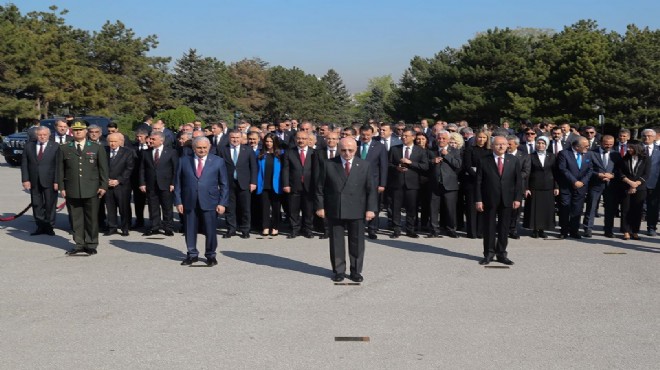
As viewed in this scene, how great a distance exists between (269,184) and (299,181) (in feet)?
1.80

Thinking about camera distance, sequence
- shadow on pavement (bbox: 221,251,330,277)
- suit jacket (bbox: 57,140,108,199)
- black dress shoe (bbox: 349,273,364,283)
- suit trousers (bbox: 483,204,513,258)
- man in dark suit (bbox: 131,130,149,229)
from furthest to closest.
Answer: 1. man in dark suit (bbox: 131,130,149,229)
2. suit jacket (bbox: 57,140,108,199)
3. suit trousers (bbox: 483,204,513,258)
4. shadow on pavement (bbox: 221,251,330,277)
5. black dress shoe (bbox: 349,273,364,283)

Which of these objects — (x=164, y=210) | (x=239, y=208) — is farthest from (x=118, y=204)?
(x=239, y=208)

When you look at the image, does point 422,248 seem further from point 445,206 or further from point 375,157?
point 375,157

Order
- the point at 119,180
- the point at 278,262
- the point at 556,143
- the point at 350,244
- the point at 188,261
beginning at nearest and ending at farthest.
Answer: the point at 350,244 < the point at 188,261 < the point at 278,262 < the point at 119,180 < the point at 556,143

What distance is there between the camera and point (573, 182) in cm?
1233

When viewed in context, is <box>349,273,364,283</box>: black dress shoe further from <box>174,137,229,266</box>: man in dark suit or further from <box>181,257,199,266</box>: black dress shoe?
<box>181,257,199,266</box>: black dress shoe

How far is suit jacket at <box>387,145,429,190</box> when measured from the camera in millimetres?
12586

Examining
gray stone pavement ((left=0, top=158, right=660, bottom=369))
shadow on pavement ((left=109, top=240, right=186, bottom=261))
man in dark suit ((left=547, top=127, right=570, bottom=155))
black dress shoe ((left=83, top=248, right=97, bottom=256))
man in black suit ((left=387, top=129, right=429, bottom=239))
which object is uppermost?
man in dark suit ((left=547, top=127, right=570, bottom=155))

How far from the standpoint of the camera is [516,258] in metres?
10.3

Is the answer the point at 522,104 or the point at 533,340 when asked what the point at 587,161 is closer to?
the point at 533,340

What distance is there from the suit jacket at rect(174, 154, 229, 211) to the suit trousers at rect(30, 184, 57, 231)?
378 cm

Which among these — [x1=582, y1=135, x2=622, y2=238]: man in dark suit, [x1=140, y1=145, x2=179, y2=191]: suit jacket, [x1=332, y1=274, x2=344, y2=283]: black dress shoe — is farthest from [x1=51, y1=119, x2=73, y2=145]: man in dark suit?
[x1=582, y1=135, x2=622, y2=238]: man in dark suit

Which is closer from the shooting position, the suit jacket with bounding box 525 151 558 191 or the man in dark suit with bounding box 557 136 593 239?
the man in dark suit with bounding box 557 136 593 239

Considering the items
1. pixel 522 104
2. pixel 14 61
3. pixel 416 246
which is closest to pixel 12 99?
pixel 14 61
